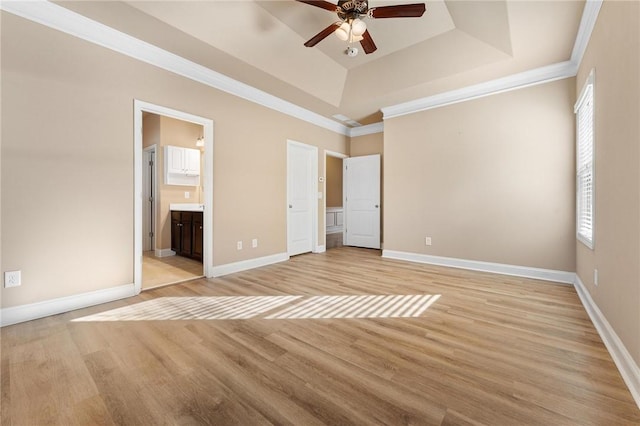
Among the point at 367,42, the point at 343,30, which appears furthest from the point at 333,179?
the point at 343,30

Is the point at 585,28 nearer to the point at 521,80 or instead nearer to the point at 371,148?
the point at 521,80

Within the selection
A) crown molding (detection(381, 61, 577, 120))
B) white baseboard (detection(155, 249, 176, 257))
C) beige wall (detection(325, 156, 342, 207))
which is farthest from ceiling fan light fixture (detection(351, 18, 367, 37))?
beige wall (detection(325, 156, 342, 207))

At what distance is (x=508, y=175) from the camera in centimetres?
381

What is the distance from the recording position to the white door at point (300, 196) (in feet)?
16.3

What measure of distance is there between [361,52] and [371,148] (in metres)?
2.59

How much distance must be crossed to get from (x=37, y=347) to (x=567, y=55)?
19.1 feet

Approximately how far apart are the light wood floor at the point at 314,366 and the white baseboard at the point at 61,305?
0.11 meters

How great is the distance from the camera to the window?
258 centimetres

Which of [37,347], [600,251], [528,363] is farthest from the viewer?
[600,251]

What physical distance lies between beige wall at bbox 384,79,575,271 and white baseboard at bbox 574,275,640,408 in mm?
1291

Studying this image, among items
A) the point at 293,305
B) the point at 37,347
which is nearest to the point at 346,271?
the point at 293,305

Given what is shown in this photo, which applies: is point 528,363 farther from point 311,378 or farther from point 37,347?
point 37,347

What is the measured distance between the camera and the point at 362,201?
599 cm

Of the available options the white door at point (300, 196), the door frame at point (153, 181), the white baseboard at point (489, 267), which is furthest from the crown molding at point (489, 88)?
the door frame at point (153, 181)
